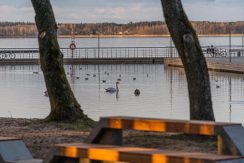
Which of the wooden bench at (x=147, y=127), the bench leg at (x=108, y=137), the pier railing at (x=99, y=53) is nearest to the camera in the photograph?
the wooden bench at (x=147, y=127)

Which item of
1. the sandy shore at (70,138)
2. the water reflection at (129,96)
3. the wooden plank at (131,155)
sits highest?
the wooden plank at (131,155)

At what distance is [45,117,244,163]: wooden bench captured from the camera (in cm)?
624

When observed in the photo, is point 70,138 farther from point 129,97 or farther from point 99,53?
point 99,53

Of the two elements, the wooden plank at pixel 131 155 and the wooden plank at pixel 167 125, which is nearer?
the wooden plank at pixel 131 155

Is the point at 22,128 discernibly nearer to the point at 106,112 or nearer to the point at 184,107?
the point at 106,112

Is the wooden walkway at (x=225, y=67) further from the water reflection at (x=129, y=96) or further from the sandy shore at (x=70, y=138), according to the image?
the sandy shore at (x=70, y=138)

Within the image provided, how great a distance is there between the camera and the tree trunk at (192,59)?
39.5 ft

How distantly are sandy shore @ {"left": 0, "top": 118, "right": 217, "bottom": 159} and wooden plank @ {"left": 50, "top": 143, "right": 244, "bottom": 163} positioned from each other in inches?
110

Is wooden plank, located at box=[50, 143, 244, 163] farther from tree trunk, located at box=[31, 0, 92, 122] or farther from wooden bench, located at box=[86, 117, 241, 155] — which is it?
tree trunk, located at box=[31, 0, 92, 122]

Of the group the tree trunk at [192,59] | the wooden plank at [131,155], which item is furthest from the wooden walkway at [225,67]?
the wooden plank at [131,155]

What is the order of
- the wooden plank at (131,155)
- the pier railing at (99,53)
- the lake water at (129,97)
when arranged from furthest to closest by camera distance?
the pier railing at (99,53)
the lake water at (129,97)
the wooden plank at (131,155)

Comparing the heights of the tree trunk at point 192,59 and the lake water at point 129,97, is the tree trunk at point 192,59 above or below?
above

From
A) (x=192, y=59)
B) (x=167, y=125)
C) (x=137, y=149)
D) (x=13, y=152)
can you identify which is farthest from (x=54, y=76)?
(x=137, y=149)

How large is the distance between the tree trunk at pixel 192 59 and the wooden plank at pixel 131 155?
5.08 metres
